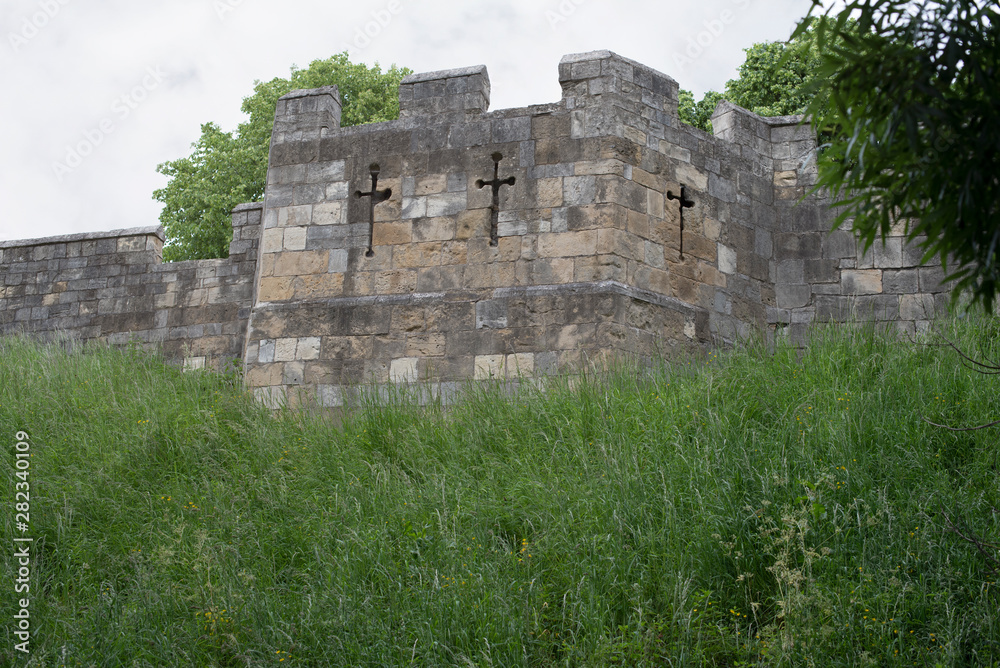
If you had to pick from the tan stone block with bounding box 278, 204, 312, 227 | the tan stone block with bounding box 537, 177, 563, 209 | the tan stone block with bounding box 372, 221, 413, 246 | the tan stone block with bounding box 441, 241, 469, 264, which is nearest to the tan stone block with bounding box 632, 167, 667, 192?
the tan stone block with bounding box 537, 177, 563, 209

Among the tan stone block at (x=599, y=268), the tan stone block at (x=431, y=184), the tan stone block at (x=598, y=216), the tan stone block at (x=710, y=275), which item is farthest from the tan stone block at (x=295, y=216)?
the tan stone block at (x=710, y=275)

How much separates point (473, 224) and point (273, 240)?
188 cm

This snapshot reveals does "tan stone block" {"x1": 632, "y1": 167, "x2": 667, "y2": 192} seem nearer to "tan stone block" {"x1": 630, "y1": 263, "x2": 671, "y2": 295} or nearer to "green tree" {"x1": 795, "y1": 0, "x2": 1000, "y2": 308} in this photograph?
"tan stone block" {"x1": 630, "y1": 263, "x2": 671, "y2": 295}

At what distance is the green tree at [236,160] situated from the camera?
1744cm

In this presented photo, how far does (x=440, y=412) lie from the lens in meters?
6.66

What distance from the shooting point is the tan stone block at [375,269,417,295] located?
Result: 779cm

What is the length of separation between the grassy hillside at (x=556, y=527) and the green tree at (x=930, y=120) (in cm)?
165

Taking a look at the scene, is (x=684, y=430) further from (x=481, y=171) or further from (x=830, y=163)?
(x=481, y=171)

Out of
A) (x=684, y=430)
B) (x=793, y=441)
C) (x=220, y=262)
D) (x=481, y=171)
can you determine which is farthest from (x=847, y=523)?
(x=220, y=262)

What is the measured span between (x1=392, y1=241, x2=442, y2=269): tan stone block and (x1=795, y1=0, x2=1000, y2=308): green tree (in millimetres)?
5164

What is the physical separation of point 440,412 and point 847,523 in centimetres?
318

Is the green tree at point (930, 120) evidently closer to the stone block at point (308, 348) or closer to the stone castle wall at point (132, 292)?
the stone block at point (308, 348)

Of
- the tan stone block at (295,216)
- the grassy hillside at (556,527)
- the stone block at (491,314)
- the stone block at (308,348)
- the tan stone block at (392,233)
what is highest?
the tan stone block at (295,216)

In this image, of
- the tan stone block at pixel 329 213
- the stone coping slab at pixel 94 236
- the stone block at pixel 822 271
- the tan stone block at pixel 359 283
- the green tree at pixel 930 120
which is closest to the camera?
the green tree at pixel 930 120
